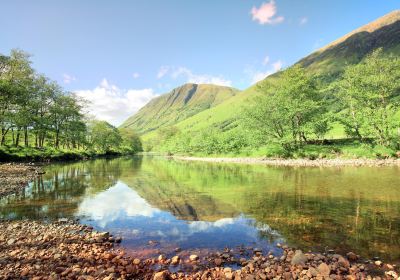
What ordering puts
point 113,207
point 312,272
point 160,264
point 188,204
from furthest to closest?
point 188,204 < point 113,207 < point 160,264 < point 312,272

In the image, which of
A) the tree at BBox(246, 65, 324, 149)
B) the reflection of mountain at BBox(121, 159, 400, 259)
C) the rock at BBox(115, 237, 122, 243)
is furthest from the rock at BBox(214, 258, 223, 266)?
the tree at BBox(246, 65, 324, 149)

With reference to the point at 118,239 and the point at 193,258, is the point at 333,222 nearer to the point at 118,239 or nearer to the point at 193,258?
the point at 193,258

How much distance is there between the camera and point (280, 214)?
18766mm

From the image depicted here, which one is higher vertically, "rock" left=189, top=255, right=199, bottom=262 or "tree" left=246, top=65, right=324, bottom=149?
"tree" left=246, top=65, right=324, bottom=149

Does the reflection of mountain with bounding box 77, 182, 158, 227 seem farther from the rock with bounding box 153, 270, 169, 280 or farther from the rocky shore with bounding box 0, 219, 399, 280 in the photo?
the rock with bounding box 153, 270, 169, 280

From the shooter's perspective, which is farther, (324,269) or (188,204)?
(188,204)

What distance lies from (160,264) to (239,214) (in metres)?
8.93

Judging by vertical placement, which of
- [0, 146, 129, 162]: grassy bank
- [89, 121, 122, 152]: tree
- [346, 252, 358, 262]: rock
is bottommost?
[346, 252, 358, 262]: rock

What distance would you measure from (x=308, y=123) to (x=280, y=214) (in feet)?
185

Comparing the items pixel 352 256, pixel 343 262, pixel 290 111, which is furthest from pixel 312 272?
pixel 290 111

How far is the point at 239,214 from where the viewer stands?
19375 mm

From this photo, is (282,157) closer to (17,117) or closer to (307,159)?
(307,159)

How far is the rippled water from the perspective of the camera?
13.8 meters

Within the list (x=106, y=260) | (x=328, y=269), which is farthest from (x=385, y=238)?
(x=106, y=260)
